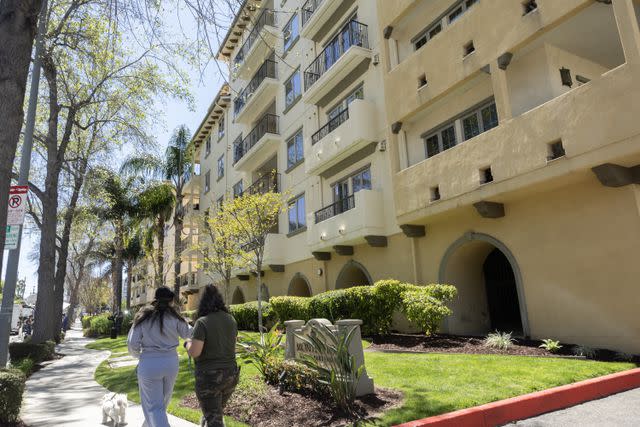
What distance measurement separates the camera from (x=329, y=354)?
20.5ft

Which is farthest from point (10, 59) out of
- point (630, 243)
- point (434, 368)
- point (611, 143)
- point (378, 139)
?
point (378, 139)

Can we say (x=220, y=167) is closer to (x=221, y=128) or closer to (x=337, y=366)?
(x=221, y=128)

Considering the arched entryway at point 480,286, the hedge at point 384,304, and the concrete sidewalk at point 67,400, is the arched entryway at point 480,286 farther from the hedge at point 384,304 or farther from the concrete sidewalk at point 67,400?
the concrete sidewalk at point 67,400

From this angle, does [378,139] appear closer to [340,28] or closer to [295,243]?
[340,28]

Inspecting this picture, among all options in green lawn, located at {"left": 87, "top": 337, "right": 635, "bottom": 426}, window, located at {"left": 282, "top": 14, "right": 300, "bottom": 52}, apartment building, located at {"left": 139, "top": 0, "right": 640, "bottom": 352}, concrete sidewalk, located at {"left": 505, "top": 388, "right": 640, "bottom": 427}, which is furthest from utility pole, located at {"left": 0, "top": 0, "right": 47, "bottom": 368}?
window, located at {"left": 282, "top": 14, "right": 300, "bottom": 52}

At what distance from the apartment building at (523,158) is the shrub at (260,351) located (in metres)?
6.49

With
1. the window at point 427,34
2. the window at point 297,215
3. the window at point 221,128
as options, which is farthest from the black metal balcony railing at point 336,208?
the window at point 221,128

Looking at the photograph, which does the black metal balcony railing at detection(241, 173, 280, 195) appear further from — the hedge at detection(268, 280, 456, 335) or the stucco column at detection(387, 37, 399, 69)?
the stucco column at detection(387, 37, 399, 69)

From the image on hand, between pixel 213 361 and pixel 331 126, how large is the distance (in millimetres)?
15064

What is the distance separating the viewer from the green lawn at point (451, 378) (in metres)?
5.94

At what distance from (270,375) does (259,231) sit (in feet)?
35.0

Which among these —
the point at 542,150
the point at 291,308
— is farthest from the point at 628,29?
the point at 291,308

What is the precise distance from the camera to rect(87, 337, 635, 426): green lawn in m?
5.94

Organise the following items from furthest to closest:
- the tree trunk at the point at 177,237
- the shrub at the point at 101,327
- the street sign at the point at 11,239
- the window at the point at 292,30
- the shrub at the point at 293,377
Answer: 1. the tree trunk at the point at 177,237
2. the shrub at the point at 101,327
3. the window at the point at 292,30
4. the street sign at the point at 11,239
5. the shrub at the point at 293,377
